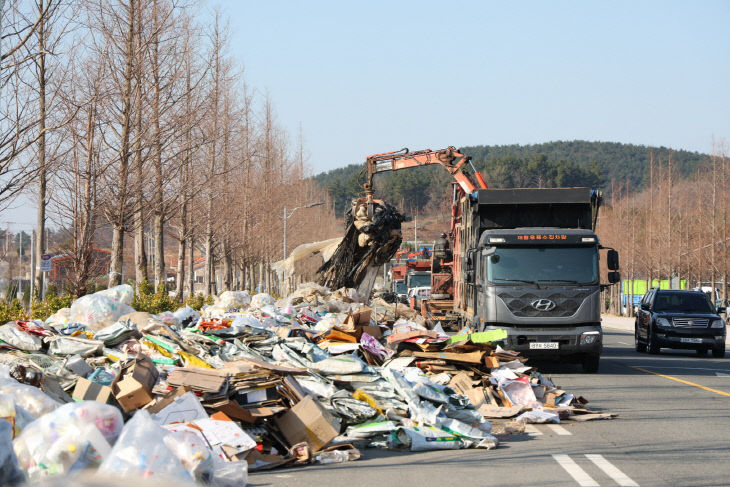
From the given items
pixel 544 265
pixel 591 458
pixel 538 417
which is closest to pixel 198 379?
pixel 591 458

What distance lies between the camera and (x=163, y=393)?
883cm

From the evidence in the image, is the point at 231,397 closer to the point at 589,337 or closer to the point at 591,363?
the point at 589,337

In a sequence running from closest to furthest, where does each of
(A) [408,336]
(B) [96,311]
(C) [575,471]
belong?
1. (C) [575,471]
2. (A) [408,336]
3. (B) [96,311]

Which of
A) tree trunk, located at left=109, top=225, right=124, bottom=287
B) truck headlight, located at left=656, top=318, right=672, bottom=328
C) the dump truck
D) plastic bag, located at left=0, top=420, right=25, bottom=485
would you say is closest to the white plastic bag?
tree trunk, located at left=109, top=225, right=124, bottom=287

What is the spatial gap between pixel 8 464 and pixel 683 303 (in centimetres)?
2209

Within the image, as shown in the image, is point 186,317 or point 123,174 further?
point 123,174

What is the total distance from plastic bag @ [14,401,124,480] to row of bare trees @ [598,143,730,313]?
142 feet

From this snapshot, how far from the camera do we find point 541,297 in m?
16.6

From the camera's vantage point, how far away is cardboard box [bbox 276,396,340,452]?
27.6 feet

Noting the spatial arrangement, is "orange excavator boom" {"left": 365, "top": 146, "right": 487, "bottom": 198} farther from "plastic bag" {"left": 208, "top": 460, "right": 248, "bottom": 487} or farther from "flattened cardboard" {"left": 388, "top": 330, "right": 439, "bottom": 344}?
"plastic bag" {"left": 208, "top": 460, "right": 248, "bottom": 487}

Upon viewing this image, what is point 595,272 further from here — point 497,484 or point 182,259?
point 182,259

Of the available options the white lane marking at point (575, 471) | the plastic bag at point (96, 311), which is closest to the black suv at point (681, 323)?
the plastic bag at point (96, 311)

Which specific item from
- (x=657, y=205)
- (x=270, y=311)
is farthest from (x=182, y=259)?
(x=657, y=205)

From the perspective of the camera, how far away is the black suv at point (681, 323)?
2288 centimetres
